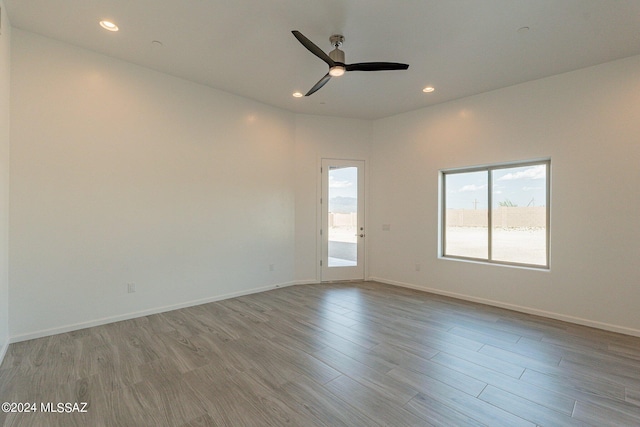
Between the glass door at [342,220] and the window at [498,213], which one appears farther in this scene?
the glass door at [342,220]

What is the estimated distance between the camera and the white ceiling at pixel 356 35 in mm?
2578

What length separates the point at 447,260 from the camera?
483cm

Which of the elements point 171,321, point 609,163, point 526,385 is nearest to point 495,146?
point 609,163

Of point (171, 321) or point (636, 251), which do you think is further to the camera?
point (171, 321)

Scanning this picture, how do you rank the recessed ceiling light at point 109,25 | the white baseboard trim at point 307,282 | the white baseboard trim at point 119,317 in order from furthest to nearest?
the white baseboard trim at point 307,282 → the white baseboard trim at point 119,317 → the recessed ceiling light at point 109,25

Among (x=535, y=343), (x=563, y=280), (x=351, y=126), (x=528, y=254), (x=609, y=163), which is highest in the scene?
(x=351, y=126)

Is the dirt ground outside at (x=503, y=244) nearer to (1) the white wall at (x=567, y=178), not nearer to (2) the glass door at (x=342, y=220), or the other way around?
(1) the white wall at (x=567, y=178)

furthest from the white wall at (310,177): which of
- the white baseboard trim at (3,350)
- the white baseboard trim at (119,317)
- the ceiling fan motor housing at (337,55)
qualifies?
the white baseboard trim at (3,350)

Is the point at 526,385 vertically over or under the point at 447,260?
under

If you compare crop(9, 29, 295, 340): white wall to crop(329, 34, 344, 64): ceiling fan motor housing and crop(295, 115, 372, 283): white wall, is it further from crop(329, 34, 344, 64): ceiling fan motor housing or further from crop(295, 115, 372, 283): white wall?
crop(329, 34, 344, 64): ceiling fan motor housing

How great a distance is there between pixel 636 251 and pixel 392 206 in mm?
3292

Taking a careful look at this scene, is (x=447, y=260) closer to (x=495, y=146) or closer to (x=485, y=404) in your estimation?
(x=495, y=146)

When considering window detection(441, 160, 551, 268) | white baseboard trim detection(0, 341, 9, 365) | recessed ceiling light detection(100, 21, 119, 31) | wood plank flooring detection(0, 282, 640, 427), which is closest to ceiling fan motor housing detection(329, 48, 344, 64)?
recessed ceiling light detection(100, 21, 119, 31)

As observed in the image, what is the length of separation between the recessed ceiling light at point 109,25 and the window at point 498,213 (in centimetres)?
505
